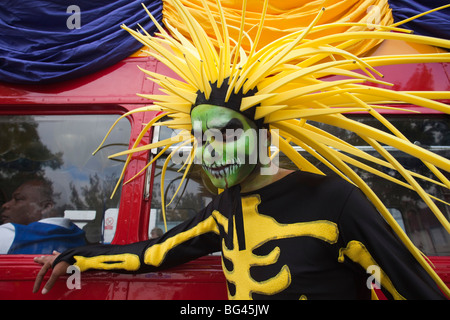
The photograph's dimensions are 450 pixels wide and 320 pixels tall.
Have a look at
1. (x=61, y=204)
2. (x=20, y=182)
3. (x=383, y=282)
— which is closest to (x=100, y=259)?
(x=61, y=204)

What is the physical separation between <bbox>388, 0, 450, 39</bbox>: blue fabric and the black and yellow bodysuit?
147cm

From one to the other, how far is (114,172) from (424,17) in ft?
7.15

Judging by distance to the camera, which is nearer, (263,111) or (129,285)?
(263,111)

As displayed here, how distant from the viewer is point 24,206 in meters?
1.53

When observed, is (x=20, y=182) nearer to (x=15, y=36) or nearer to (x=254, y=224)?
(x=15, y=36)

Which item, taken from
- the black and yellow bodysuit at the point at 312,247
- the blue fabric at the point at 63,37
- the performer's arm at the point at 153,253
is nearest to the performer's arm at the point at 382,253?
the black and yellow bodysuit at the point at 312,247

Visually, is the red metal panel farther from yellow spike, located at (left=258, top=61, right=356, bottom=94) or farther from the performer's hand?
yellow spike, located at (left=258, top=61, right=356, bottom=94)

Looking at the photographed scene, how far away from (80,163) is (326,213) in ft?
4.82

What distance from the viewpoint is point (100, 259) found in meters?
1.15

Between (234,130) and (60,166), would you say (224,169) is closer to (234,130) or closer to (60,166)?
(234,130)

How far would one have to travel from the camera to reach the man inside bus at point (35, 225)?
4.59 ft

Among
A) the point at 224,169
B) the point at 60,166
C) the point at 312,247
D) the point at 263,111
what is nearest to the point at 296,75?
the point at 263,111

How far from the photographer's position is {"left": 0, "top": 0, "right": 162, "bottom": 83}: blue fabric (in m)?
1.60

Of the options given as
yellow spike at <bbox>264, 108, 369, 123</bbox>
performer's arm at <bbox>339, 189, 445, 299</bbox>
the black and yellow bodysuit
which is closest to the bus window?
the black and yellow bodysuit
